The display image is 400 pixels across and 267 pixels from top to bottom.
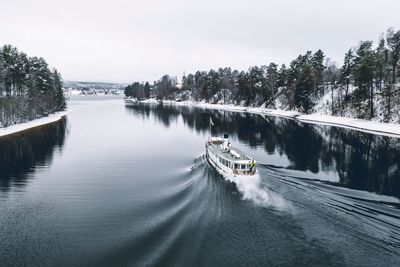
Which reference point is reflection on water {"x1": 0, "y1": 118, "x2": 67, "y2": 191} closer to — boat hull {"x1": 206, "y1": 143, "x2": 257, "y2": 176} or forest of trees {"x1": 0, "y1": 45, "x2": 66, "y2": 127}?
forest of trees {"x1": 0, "y1": 45, "x2": 66, "y2": 127}

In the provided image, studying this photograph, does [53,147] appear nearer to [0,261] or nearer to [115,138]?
[115,138]

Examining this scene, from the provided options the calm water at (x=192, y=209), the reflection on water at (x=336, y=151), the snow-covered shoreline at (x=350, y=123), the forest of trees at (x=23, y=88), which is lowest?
the calm water at (x=192, y=209)

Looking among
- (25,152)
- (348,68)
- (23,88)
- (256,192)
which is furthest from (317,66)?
(23,88)

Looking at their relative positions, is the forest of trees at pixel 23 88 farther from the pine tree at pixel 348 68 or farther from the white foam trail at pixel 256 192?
the pine tree at pixel 348 68

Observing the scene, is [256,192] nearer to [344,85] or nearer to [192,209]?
[192,209]

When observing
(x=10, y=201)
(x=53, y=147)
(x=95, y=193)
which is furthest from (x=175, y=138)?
(x=10, y=201)

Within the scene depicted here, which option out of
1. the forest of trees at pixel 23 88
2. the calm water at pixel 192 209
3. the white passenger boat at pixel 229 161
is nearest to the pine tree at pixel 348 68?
the calm water at pixel 192 209
